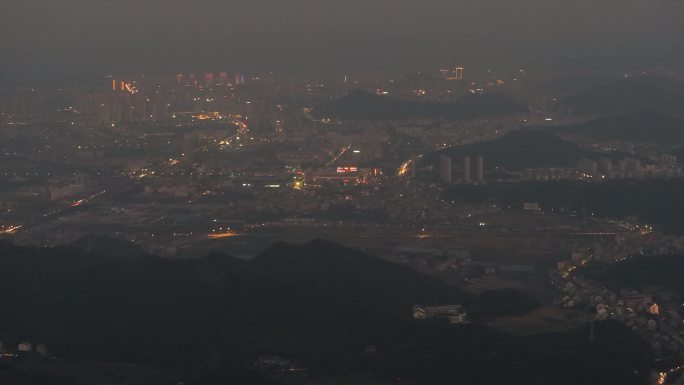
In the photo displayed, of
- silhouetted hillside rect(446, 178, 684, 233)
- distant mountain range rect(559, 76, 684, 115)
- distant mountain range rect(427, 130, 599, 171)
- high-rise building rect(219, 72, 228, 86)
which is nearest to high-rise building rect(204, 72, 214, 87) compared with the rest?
high-rise building rect(219, 72, 228, 86)

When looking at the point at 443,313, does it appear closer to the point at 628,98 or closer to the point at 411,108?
the point at 411,108

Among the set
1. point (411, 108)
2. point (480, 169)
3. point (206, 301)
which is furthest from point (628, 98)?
point (206, 301)

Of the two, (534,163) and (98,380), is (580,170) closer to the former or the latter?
(534,163)

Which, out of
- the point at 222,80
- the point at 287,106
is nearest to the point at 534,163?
the point at 287,106

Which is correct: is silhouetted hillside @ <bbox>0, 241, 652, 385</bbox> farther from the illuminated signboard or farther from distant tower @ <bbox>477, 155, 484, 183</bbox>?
the illuminated signboard

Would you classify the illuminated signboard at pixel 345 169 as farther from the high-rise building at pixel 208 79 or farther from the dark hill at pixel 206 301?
the high-rise building at pixel 208 79
